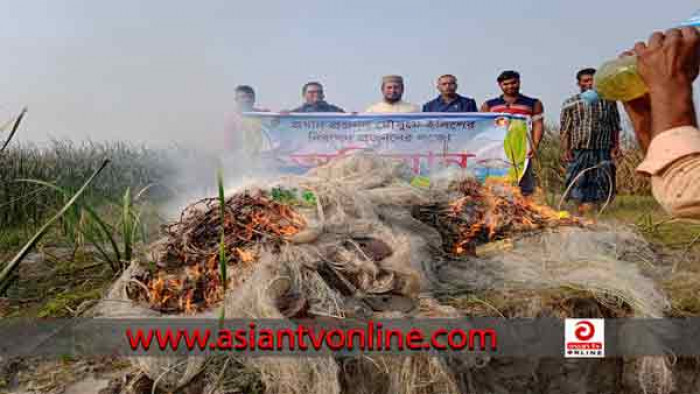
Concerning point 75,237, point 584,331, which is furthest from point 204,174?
point 584,331

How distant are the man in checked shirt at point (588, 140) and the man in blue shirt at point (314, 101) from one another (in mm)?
2751

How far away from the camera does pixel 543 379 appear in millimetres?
2674

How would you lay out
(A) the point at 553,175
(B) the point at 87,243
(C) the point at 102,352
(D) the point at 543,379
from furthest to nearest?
1. (A) the point at 553,175
2. (B) the point at 87,243
3. (D) the point at 543,379
4. (C) the point at 102,352

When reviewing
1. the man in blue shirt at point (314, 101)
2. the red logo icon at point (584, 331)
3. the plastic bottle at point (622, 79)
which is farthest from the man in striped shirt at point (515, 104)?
the plastic bottle at point (622, 79)

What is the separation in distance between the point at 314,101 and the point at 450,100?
162 cm

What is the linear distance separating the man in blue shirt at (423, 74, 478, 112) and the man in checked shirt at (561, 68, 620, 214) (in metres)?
1.14

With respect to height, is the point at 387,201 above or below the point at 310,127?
below

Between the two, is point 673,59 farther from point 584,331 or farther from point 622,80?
point 584,331

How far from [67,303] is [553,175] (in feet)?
31.3

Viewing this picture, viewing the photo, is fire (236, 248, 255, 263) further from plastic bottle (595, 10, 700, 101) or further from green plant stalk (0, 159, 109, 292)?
plastic bottle (595, 10, 700, 101)

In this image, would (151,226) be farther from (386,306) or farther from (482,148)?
(482,148)

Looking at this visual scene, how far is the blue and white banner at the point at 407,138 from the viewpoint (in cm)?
665

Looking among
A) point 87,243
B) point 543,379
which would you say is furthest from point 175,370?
point 87,243

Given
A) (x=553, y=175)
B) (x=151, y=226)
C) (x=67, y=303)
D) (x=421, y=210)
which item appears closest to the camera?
(x=67, y=303)
